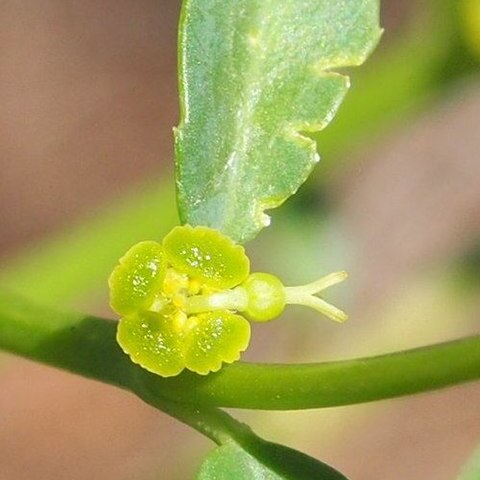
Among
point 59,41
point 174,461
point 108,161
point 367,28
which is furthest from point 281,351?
point 367,28

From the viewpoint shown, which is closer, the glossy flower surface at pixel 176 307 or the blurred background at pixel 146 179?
the glossy flower surface at pixel 176 307

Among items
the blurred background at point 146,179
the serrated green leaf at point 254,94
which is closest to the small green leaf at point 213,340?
the serrated green leaf at point 254,94

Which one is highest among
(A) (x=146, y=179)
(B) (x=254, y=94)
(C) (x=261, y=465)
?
(A) (x=146, y=179)

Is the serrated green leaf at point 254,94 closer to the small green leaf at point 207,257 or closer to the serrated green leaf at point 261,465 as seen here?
the small green leaf at point 207,257

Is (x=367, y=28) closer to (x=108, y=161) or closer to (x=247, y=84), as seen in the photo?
(x=247, y=84)

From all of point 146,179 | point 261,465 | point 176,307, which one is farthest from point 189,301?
point 146,179

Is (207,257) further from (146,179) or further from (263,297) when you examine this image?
(146,179)

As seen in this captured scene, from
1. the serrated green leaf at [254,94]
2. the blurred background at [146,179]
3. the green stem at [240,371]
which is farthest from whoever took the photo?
the blurred background at [146,179]
